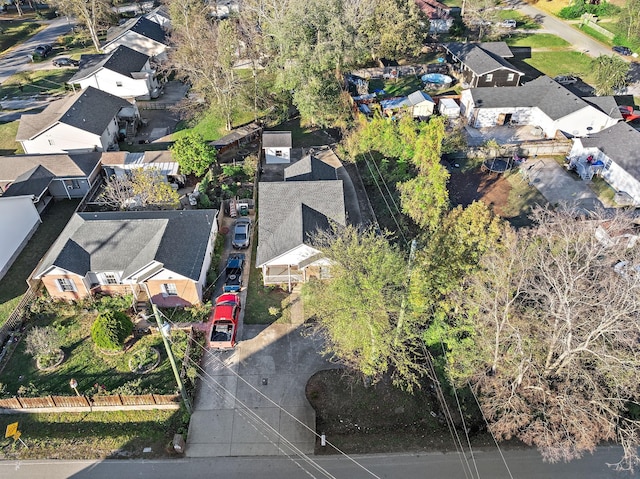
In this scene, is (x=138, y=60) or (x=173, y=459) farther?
(x=138, y=60)

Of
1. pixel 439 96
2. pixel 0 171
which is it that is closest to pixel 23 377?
pixel 0 171

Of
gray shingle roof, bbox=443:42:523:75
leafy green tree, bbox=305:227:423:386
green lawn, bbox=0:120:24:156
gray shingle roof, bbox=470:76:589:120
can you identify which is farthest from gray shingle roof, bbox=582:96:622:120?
green lawn, bbox=0:120:24:156

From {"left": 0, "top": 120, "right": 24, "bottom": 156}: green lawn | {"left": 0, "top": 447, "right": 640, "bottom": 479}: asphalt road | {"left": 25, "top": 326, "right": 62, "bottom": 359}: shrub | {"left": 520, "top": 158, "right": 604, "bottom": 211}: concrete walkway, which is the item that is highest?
{"left": 0, "top": 120, "right": 24, "bottom": 156}: green lawn

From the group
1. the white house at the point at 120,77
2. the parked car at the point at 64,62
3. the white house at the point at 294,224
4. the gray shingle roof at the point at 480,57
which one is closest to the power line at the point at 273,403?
the white house at the point at 294,224

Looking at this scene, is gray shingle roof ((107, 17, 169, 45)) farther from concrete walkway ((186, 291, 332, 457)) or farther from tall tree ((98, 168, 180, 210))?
concrete walkway ((186, 291, 332, 457))

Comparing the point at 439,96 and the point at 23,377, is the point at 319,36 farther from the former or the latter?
the point at 23,377
